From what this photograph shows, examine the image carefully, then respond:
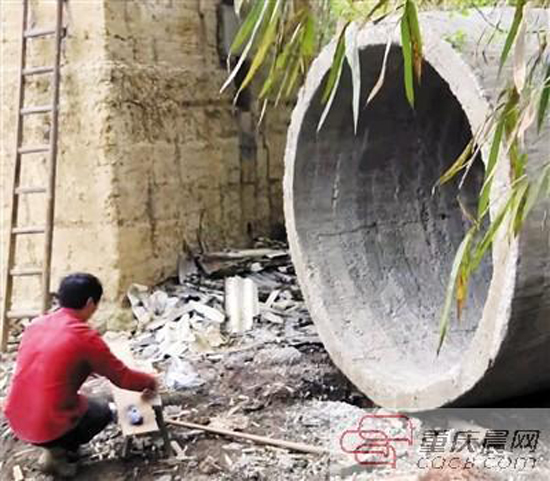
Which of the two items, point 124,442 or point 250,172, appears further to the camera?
point 250,172

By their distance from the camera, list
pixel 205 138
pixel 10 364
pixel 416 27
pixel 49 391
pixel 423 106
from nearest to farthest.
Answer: pixel 416 27 < pixel 49 391 < pixel 423 106 < pixel 10 364 < pixel 205 138

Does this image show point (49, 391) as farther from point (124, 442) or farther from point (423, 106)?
point (423, 106)

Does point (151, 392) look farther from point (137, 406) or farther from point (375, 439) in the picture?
point (375, 439)

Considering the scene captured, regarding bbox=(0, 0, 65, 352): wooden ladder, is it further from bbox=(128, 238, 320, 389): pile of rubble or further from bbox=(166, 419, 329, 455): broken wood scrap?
bbox=(166, 419, 329, 455): broken wood scrap

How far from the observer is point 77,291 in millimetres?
3898

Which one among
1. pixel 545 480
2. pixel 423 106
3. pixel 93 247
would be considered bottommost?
pixel 545 480

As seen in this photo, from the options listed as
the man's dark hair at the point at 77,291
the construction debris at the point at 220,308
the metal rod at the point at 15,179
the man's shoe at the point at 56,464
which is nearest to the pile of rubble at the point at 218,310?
the construction debris at the point at 220,308

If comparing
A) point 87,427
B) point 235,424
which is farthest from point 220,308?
point 87,427

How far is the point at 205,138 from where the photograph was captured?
7.06 m

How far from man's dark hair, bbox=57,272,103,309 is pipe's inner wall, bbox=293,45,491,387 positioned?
1.49 meters

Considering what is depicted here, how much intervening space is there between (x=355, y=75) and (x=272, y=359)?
3118 mm

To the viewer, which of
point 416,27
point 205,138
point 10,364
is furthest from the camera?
point 205,138

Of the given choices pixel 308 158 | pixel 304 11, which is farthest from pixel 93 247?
pixel 304 11

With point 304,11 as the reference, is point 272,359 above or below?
below
